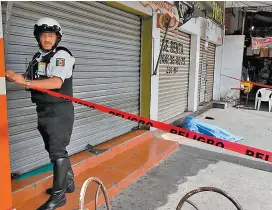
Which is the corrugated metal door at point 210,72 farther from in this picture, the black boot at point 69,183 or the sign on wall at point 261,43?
the black boot at point 69,183

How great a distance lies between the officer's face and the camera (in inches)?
100

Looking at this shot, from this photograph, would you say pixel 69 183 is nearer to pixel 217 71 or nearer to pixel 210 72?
pixel 210 72

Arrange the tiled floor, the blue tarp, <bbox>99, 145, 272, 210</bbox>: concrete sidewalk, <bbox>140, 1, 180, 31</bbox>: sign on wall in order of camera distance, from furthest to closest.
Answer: the blue tarp < <bbox>140, 1, 180, 31</bbox>: sign on wall < <bbox>99, 145, 272, 210</bbox>: concrete sidewalk < the tiled floor

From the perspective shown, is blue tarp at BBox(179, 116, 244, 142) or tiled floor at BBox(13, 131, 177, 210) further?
blue tarp at BBox(179, 116, 244, 142)

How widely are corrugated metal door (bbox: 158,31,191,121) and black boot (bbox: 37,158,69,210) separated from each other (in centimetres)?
419

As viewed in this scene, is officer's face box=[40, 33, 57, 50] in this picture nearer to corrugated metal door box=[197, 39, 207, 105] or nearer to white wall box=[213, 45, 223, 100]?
corrugated metal door box=[197, 39, 207, 105]

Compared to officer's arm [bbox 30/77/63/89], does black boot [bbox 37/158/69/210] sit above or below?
below

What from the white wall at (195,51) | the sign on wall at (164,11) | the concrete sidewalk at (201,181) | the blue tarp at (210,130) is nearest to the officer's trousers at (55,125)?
the concrete sidewalk at (201,181)

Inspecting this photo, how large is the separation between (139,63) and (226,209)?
334 cm

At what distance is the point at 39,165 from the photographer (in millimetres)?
3555

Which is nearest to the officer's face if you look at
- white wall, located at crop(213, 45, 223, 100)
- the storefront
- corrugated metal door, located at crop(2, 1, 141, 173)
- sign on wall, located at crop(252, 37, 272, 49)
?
corrugated metal door, located at crop(2, 1, 141, 173)

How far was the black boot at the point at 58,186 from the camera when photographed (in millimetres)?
2729

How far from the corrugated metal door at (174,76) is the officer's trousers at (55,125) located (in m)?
4.06

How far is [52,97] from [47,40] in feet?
1.77
